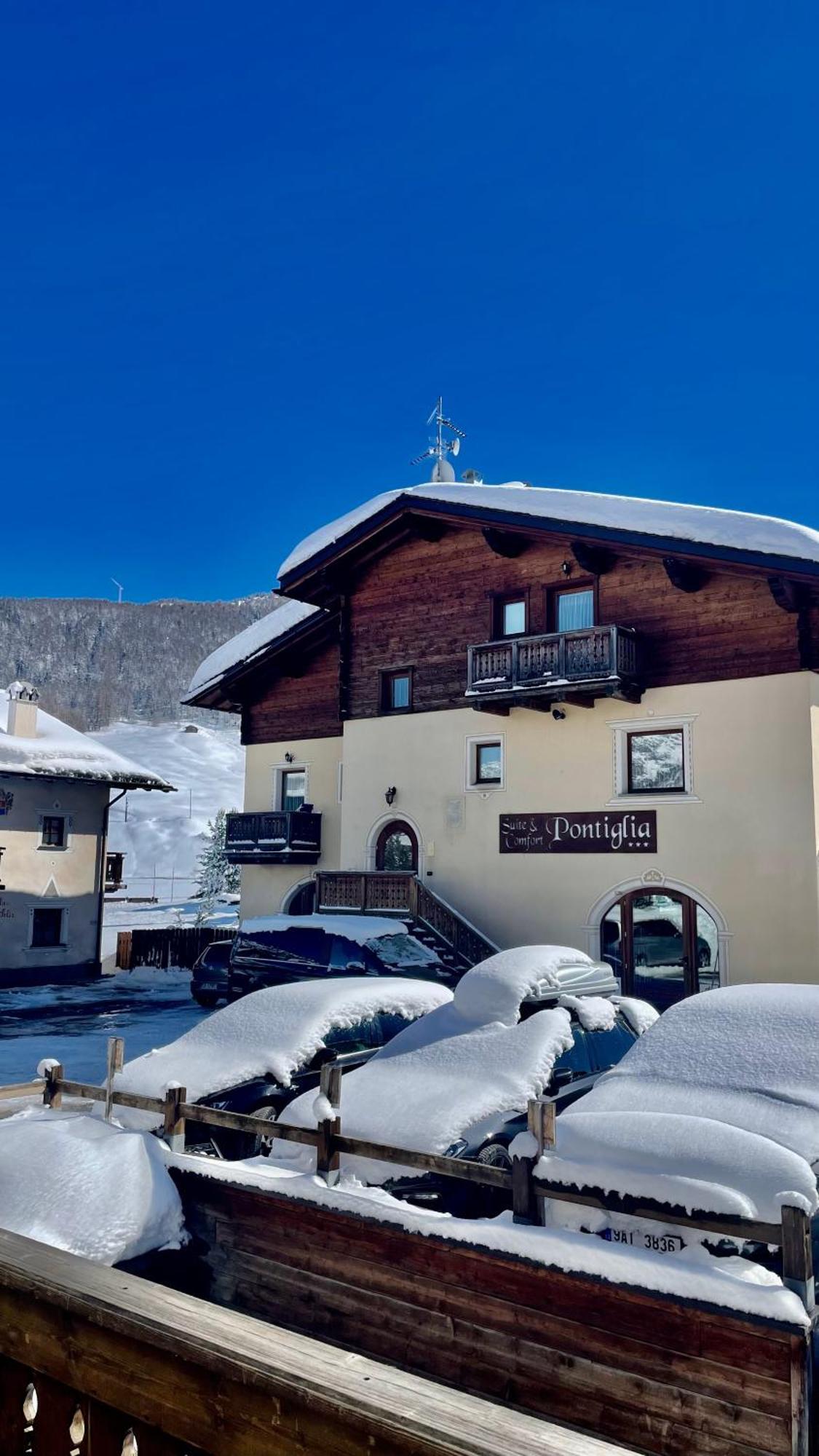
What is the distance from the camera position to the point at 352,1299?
677 cm

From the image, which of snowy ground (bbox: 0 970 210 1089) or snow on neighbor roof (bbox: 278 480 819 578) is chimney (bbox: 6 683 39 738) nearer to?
snowy ground (bbox: 0 970 210 1089)

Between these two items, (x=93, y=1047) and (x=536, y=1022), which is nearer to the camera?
(x=536, y=1022)

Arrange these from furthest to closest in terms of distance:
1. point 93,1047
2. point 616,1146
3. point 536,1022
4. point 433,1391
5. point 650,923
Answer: point 650,923 → point 93,1047 → point 536,1022 → point 616,1146 → point 433,1391

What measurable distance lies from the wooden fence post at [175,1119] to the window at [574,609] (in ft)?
42.9

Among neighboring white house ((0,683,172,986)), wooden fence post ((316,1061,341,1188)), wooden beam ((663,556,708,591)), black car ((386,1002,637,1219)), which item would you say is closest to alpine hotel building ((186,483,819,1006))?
wooden beam ((663,556,708,591))

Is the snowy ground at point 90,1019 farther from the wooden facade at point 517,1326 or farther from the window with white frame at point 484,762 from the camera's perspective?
the window with white frame at point 484,762

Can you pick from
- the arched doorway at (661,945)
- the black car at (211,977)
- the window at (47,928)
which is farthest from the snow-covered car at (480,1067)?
the window at (47,928)

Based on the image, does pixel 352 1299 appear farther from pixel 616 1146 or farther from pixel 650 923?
pixel 650 923

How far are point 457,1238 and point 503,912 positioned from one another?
13984 millimetres

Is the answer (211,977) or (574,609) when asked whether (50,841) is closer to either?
(211,977)

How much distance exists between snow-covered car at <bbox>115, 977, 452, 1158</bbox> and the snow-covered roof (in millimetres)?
17256

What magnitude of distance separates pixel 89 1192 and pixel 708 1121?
409 cm

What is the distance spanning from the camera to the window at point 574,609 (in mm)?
19625

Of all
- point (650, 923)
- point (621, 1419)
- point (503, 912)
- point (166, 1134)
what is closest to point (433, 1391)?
point (621, 1419)
